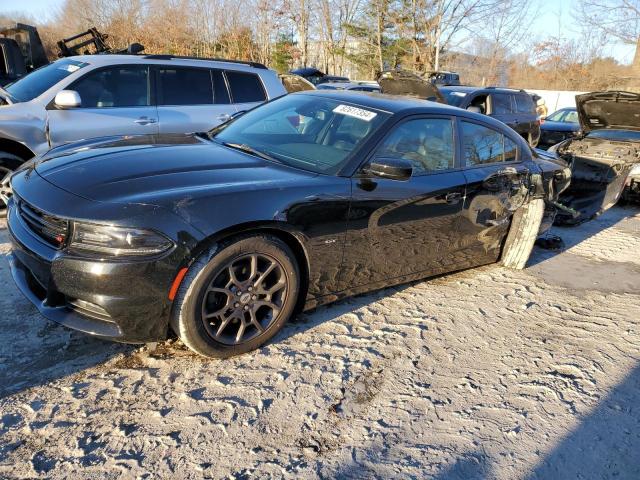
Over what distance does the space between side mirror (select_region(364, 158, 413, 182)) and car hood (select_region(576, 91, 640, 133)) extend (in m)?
5.71

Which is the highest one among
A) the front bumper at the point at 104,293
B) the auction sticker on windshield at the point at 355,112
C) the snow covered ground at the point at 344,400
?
the auction sticker on windshield at the point at 355,112

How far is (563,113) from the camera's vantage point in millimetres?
14883

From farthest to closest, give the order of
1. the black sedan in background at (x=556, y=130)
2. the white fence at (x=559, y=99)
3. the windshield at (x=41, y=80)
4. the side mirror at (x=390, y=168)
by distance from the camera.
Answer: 1. the white fence at (x=559, y=99)
2. the black sedan in background at (x=556, y=130)
3. the windshield at (x=41, y=80)
4. the side mirror at (x=390, y=168)

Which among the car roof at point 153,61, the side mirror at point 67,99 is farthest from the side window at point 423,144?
the car roof at point 153,61

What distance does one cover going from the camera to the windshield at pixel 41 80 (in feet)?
17.3

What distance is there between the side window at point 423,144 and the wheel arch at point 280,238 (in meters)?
0.91

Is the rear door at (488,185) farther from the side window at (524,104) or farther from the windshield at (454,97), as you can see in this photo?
the side window at (524,104)

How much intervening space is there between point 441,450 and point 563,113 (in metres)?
15.1

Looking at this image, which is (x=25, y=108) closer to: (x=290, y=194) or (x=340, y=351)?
(x=290, y=194)

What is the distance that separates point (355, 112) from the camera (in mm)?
3662

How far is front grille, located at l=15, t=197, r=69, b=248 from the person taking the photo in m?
2.53

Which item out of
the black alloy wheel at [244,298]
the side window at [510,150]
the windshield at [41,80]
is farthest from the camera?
the windshield at [41,80]

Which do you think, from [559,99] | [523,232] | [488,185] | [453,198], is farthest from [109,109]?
[559,99]

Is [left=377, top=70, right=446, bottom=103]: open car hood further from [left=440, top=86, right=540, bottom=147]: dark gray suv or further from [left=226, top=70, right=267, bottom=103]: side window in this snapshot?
[left=226, top=70, right=267, bottom=103]: side window
